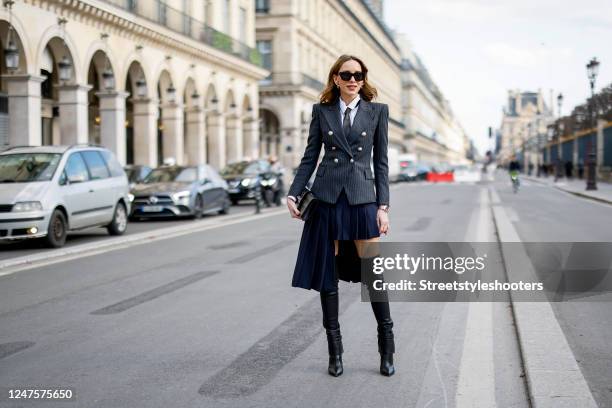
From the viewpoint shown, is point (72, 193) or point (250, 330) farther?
point (72, 193)

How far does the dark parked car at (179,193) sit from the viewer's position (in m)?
21.0

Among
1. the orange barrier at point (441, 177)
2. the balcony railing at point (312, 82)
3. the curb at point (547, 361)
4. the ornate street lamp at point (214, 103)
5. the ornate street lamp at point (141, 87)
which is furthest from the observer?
the orange barrier at point (441, 177)

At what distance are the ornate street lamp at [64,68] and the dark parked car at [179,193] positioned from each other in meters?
5.01

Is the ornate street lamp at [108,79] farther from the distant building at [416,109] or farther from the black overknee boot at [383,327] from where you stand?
the distant building at [416,109]

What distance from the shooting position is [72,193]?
1454 cm

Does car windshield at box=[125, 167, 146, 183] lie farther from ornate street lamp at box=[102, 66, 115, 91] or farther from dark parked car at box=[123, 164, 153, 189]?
ornate street lamp at box=[102, 66, 115, 91]

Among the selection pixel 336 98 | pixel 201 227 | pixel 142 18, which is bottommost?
pixel 201 227

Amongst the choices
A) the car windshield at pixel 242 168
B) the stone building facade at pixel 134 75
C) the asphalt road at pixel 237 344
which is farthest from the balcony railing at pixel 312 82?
the asphalt road at pixel 237 344

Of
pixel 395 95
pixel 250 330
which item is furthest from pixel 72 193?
pixel 395 95

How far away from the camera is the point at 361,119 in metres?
5.23

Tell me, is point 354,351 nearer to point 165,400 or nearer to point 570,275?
point 165,400

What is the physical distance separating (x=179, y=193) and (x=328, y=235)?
1622cm

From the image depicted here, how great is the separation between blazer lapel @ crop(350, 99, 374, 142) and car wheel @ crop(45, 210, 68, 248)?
377 inches

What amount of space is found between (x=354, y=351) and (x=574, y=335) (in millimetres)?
1672
